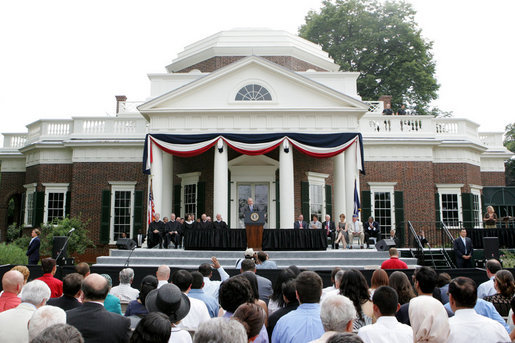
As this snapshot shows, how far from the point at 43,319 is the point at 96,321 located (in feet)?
1.46

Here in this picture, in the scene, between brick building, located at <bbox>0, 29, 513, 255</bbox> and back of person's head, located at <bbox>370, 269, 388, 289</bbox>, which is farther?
brick building, located at <bbox>0, 29, 513, 255</bbox>

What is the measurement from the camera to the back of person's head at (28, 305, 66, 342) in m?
3.55

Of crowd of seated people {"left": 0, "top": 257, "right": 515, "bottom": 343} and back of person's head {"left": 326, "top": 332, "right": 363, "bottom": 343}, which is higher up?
back of person's head {"left": 326, "top": 332, "right": 363, "bottom": 343}

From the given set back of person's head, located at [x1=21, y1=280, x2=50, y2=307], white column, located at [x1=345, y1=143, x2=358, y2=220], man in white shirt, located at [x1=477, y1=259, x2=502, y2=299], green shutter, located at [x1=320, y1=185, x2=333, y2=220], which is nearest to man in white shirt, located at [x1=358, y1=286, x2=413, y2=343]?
back of person's head, located at [x1=21, y1=280, x2=50, y2=307]

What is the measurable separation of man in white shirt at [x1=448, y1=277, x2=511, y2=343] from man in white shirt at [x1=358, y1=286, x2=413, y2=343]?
0.57 m

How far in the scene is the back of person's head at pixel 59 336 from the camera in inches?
104

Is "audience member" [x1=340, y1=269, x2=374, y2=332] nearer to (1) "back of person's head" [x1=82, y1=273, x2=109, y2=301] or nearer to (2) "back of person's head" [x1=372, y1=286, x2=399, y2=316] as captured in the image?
(2) "back of person's head" [x1=372, y1=286, x2=399, y2=316]

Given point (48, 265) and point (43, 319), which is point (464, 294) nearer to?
point (43, 319)

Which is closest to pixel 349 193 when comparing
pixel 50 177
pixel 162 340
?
pixel 50 177

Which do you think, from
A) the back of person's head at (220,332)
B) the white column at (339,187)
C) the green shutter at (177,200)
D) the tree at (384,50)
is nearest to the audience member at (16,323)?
the back of person's head at (220,332)

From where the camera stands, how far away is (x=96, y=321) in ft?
12.8

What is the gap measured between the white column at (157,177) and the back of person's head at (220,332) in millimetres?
16691

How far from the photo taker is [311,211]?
71.9 ft

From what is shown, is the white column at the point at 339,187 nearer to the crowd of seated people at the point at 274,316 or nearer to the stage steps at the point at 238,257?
the stage steps at the point at 238,257
